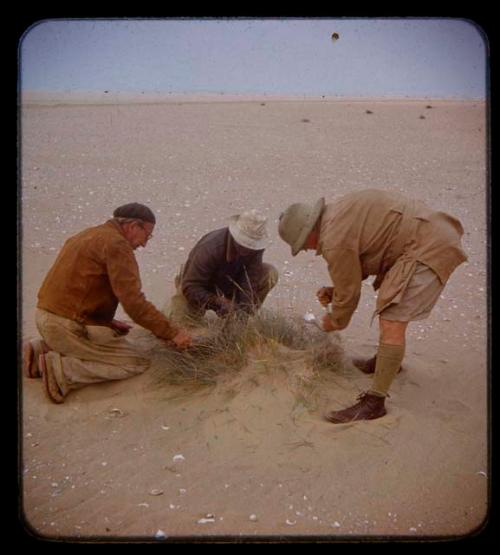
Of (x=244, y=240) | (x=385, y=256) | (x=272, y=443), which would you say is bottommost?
(x=272, y=443)

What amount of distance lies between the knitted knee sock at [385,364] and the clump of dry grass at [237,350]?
0.47 m

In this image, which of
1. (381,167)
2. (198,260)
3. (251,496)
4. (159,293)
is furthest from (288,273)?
(381,167)

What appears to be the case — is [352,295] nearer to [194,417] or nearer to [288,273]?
[194,417]

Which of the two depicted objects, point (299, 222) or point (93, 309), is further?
point (93, 309)

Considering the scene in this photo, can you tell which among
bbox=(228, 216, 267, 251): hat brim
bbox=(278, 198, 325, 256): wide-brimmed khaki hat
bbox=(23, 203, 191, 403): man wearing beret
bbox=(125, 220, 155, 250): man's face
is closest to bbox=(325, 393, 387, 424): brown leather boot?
bbox=(278, 198, 325, 256): wide-brimmed khaki hat

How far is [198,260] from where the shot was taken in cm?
466

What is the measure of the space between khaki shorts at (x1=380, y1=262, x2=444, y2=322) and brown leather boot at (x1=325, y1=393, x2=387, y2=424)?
0.50 meters

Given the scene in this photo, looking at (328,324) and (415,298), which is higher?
(415,298)

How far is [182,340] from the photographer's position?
13.7 feet

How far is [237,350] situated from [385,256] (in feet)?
3.71

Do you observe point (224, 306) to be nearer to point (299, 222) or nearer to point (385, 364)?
point (299, 222)

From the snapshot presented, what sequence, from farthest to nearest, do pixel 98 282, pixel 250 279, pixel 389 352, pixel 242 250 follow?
pixel 250 279 → pixel 242 250 → pixel 98 282 → pixel 389 352

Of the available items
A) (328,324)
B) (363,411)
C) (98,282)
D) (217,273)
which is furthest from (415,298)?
(98,282)

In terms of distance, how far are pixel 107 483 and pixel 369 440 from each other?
144cm
